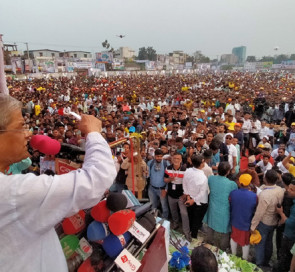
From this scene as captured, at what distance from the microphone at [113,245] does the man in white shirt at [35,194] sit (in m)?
0.48

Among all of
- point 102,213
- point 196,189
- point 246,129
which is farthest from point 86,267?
point 246,129

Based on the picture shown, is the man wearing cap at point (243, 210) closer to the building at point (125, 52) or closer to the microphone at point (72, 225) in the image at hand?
the microphone at point (72, 225)

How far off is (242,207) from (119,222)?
2703 mm

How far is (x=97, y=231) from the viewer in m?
1.65

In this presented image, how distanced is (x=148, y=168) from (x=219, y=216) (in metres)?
1.61

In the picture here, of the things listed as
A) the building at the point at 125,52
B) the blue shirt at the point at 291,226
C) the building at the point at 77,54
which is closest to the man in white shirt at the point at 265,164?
the blue shirt at the point at 291,226

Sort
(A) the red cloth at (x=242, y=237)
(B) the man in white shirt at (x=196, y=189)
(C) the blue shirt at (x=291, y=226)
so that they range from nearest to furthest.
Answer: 1. (C) the blue shirt at (x=291, y=226)
2. (A) the red cloth at (x=242, y=237)
3. (B) the man in white shirt at (x=196, y=189)

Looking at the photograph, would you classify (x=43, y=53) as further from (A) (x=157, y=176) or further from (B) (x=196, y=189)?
(B) (x=196, y=189)

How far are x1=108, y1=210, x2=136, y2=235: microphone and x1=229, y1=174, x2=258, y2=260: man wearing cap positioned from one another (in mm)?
2603

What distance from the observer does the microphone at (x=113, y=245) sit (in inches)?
63.5

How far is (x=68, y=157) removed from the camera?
1591 millimetres

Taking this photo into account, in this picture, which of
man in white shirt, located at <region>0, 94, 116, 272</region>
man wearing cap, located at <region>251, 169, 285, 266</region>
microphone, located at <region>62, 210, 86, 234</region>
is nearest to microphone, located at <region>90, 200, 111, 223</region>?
microphone, located at <region>62, 210, 86, 234</region>

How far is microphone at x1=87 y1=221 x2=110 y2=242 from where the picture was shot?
5.38ft

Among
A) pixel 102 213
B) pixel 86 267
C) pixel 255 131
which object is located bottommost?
pixel 255 131
